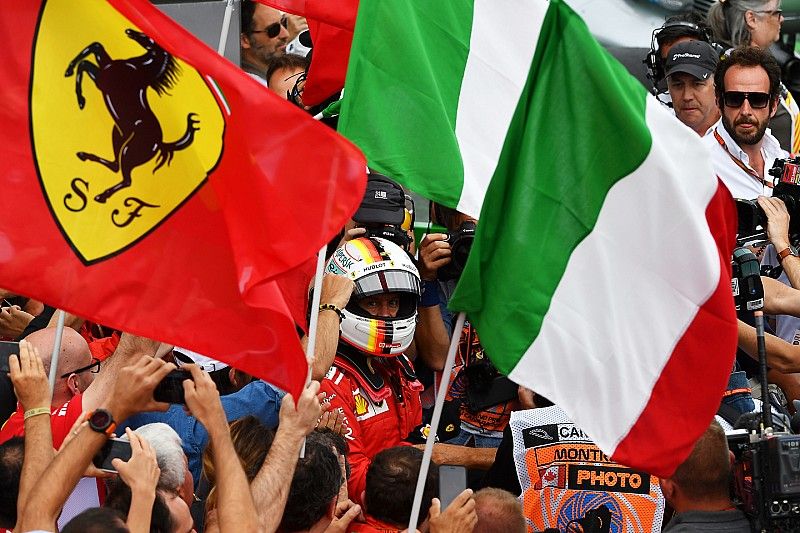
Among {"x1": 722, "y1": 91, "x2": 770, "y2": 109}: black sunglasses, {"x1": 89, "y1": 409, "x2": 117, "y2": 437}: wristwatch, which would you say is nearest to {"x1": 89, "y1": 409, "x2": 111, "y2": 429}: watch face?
{"x1": 89, "y1": 409, "x2": 117, "y2": 437}: wristwatch

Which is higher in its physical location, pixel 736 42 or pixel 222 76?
pixel 736 42

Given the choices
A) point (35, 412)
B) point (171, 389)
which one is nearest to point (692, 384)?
point (171, 389)

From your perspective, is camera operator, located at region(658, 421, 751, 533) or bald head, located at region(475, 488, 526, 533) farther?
camera operator, located at region(658, 421, 751, 533)

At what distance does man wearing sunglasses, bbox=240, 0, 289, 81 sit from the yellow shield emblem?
484cm

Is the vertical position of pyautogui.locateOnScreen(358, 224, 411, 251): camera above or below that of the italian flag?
below

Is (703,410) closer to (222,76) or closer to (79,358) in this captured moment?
(222,76)

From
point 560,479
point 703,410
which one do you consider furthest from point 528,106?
point 560,479

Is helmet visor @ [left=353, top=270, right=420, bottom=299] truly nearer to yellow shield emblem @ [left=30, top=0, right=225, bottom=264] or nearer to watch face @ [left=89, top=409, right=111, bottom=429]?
yellow shield emblem @ [left=30, top=0, right=225, bottom=264]

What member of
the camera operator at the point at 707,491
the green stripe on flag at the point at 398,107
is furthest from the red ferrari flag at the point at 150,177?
the camera operator at the point at 707,491

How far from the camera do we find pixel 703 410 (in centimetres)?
510

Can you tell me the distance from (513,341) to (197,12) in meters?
4.93

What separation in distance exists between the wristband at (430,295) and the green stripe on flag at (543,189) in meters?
2.68

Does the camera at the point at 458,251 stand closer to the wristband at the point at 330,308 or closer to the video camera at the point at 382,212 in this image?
the video camera at the point at 382,212

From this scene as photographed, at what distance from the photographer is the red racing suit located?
22.3 ft
